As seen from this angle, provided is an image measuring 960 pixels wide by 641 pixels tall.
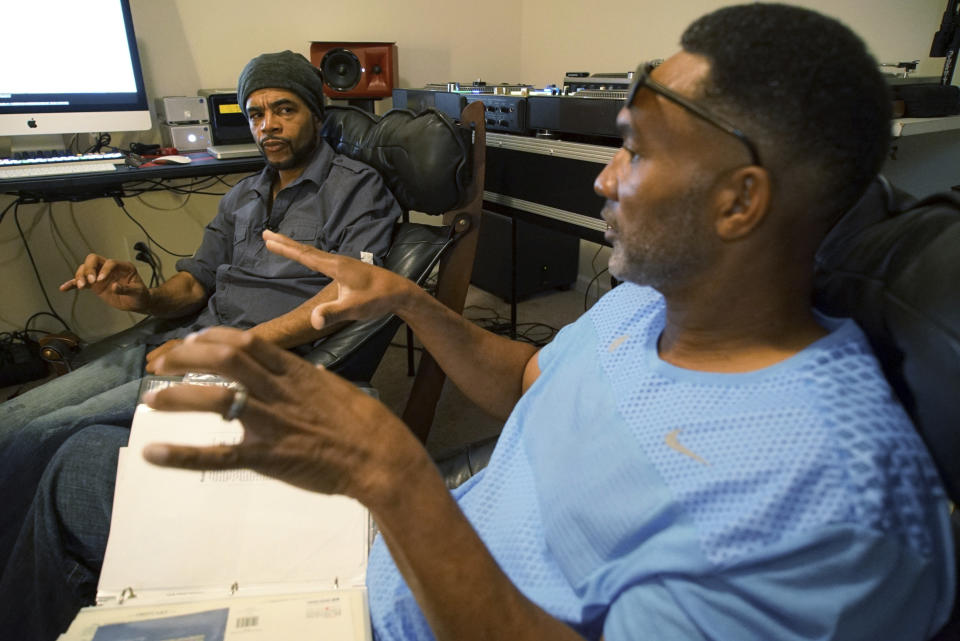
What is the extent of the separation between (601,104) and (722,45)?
111cm

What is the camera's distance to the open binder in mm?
739

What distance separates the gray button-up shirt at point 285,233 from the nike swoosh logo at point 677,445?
1.10 m

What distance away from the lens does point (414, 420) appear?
71.2 inches

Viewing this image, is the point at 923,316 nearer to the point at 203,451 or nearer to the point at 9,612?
the point at 203,451

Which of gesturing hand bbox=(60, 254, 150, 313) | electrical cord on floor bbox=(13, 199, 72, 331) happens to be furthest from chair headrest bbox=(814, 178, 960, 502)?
electrical cord on floor bbox=(13, 199, 72, 331)

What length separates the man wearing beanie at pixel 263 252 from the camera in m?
1.44

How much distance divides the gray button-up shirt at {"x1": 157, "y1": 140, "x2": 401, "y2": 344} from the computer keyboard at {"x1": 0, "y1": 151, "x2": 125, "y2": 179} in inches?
24.8

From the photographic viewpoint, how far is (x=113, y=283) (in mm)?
1586

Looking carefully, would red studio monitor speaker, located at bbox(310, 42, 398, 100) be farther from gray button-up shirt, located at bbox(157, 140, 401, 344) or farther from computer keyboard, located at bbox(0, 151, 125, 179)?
gray button-up shirt, located at bbox(157, 140, 401, 344)

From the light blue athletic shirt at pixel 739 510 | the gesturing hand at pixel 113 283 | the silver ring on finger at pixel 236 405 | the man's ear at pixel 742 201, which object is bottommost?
the gesturing hand at pixel 113 283

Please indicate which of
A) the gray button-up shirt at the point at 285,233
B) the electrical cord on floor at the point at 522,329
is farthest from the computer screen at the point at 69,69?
the electrical cord on floor at the point at 522,329

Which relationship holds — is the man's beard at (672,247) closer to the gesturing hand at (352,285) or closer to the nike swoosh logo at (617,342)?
the nike swoosh logo at (617,342)

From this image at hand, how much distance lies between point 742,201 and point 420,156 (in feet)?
3.79

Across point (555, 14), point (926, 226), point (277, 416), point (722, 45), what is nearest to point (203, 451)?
point (277, 416)
